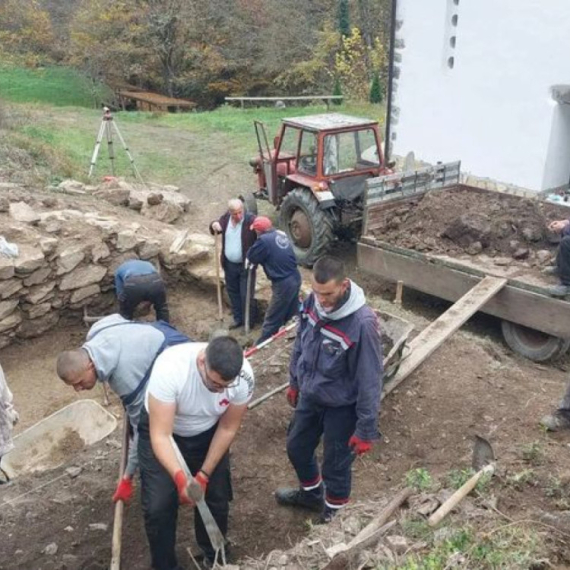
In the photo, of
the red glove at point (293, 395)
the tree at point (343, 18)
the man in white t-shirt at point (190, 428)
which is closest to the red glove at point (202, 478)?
the man in white t-shirt at point (190, 428)

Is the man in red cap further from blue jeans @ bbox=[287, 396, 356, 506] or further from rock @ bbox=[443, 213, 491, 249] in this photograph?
blue jeans @ bbox=[287, 396, 356, 506]

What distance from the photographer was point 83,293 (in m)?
7.22

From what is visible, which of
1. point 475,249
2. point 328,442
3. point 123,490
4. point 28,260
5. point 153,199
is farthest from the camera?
point 153,199

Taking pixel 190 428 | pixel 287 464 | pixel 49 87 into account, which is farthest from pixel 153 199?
pixel 49 87

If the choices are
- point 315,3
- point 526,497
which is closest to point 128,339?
point 526,497

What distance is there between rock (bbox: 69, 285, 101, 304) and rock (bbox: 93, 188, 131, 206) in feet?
8.15

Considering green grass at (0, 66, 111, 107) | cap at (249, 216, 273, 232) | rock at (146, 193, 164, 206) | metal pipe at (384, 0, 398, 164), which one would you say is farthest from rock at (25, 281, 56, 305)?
green grass at (0, 66, 111, 107)

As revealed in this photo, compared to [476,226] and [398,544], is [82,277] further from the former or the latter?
[398,544]

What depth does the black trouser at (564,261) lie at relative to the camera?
596cm

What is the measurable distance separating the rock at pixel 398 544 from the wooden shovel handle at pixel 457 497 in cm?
19

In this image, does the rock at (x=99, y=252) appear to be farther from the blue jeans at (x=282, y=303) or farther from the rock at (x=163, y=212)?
the rock at (x=163, y=212)

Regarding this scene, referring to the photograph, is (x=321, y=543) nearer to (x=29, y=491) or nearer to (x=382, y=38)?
(x=29, y=491)

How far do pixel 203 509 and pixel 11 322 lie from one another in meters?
4.39

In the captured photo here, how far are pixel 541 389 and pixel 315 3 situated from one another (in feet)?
75.5
